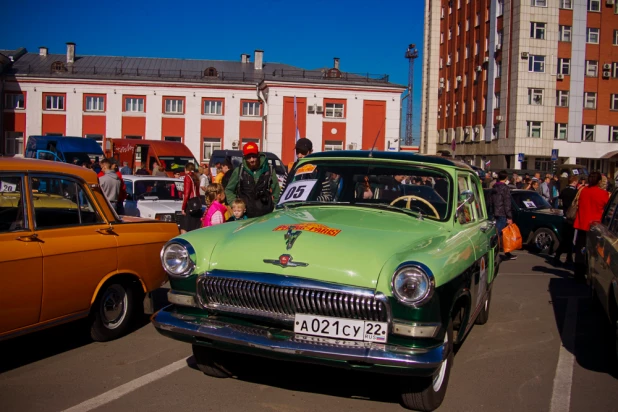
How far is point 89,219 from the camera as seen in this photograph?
5.82m

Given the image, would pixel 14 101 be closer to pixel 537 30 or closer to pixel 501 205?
pixel 537 30

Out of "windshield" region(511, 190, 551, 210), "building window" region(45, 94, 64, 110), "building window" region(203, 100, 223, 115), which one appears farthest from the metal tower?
"windshield" region(511, 190, 551, 210)

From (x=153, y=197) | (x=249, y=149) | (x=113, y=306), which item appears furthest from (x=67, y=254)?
(x=153, y=197)

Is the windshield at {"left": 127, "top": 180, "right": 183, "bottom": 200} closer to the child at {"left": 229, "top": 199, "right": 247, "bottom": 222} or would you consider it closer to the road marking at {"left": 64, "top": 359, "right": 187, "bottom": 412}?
the child at {"left": 229, "top": 199, "right": 247, "bottom": 222}

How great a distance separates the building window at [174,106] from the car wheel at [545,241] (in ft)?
132

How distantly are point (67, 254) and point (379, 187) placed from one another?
110 inches

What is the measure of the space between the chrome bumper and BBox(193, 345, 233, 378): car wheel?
1.76 feet

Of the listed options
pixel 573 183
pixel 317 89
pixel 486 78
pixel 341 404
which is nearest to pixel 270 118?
pixel 317 89

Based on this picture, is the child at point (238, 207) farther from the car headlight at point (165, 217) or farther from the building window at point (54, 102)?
the building window at point (54, 102)

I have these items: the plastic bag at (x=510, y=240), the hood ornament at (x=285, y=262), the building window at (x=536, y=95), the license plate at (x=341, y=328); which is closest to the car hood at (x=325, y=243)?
the hood ornament at (x=285, y=262)

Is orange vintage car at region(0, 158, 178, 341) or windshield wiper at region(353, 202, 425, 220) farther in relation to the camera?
windshield wiper at region(353, 202, 425, 220)

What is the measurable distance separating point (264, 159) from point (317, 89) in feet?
139

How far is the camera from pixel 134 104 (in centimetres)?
5138

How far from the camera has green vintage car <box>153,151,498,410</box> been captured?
398 centimetres
